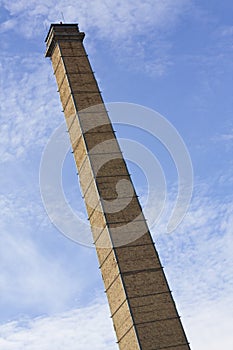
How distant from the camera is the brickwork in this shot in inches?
890

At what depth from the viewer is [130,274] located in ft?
76.9

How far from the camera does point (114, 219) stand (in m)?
24.7

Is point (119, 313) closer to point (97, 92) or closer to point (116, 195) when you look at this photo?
point (116, 195)

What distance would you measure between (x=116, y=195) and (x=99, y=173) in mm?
1334

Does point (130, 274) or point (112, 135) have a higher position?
point (112, 135)

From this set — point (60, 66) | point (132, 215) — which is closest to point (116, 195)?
point (132, 215)

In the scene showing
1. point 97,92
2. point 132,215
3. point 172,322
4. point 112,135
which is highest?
point 97,92

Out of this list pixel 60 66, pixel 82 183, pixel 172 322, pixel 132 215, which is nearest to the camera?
pixel 172 322

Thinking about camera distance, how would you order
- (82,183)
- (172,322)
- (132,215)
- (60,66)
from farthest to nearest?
1. (60,66)
2. (82,183)
3. (132,215)
4. (172,322)

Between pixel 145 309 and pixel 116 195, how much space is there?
5335mm

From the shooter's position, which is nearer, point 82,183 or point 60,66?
point 82,183

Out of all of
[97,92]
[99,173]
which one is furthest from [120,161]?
[97,92]

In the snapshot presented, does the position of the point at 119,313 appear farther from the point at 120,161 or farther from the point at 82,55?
the point at 82,55

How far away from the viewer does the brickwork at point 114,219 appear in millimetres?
22609
